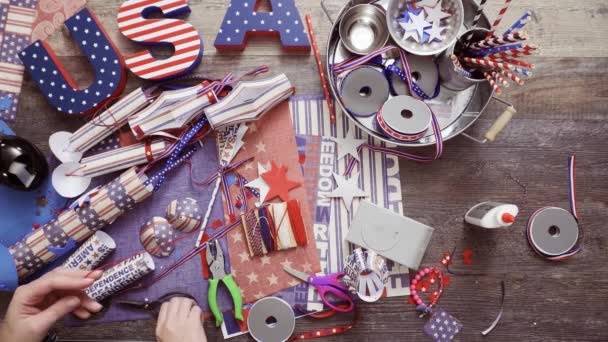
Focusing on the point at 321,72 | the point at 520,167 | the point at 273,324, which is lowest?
the point at 273,324

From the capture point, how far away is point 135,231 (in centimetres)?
122

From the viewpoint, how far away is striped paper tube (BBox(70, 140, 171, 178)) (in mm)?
1162

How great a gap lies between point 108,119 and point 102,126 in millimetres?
24

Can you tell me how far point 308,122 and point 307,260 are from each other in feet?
1.24

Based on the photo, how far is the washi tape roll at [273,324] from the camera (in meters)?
1.18

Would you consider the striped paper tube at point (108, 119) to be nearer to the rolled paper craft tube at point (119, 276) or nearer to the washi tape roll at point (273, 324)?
the rolled paper craft tube at point (119, 276)

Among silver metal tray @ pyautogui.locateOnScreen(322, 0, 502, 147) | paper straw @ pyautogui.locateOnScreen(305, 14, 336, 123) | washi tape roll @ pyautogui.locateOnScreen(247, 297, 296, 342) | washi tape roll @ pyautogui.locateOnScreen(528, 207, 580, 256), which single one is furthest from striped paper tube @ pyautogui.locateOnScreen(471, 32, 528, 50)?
washi tape roll @ pyautogui.locateOnScreen(247, 297, 296, 342)

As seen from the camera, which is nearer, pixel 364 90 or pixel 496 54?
pixel 496 54

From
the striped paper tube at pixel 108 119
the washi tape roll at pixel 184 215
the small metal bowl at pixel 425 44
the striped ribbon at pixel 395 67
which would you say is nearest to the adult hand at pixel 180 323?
the washi tape roll at pixel 184 215

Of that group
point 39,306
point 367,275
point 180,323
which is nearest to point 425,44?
point 367,275

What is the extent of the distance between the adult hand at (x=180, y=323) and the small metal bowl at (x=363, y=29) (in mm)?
788

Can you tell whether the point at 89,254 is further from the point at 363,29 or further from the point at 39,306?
the point at 363,29

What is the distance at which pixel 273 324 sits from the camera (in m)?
1.18

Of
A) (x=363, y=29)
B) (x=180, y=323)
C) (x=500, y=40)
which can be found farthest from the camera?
(x=363, y=29)
